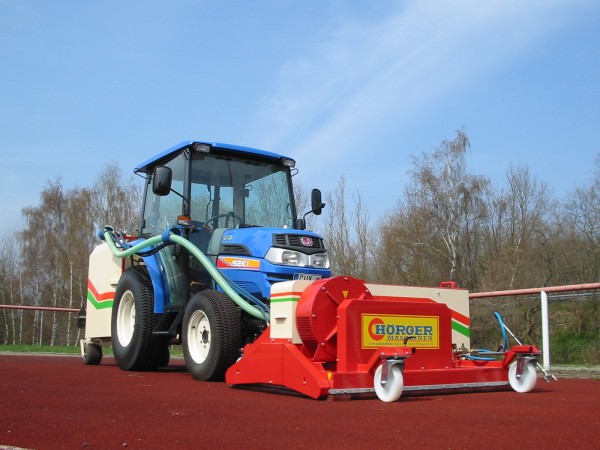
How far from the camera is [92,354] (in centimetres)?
1027

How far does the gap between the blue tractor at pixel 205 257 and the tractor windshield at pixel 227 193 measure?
0.04ft

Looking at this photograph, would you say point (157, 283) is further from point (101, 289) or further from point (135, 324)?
point (101, 289)

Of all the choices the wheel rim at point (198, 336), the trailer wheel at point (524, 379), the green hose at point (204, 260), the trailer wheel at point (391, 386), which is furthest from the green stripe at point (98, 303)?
the trailer wheel at point (524, 379)

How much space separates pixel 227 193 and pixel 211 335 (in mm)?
2159

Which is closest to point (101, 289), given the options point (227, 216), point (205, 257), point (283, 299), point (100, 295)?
point (100, 295)

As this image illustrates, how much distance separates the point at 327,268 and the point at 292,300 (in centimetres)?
198

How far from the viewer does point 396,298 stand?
6191 mm

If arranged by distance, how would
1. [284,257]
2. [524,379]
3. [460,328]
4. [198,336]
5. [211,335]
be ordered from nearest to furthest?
[524,379]
[211,335]
[460,328]
[198,336]
[284,257]

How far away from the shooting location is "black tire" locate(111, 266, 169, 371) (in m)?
8.31

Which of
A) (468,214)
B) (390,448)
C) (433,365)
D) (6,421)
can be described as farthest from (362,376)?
(468,214)

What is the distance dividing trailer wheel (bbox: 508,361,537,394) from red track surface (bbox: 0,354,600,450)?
0.09 metres

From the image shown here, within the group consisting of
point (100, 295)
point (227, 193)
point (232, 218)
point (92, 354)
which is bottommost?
point (92, 354)

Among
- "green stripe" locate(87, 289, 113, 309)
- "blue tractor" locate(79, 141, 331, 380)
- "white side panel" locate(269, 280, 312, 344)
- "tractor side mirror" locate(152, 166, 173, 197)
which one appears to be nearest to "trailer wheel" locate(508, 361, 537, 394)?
"white side panel" locate(269, 280, 312, 344)

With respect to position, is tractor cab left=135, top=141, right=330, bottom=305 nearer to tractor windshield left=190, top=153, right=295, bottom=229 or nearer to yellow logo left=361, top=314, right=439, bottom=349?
tractor windshield left=190, top=153, right=295, bottom=229
